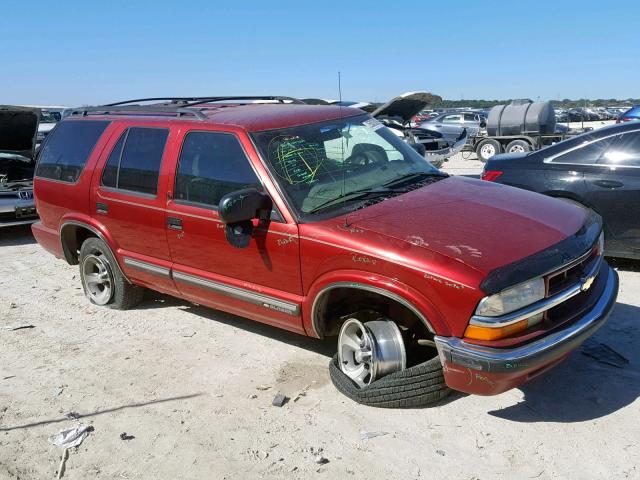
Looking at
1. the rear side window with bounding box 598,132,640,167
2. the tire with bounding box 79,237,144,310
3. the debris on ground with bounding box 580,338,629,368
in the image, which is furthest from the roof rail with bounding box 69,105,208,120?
the rear side window with bounding box 598,132,640,167

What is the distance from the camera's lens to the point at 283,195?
12.5 ft

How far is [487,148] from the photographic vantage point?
17328 millimetres

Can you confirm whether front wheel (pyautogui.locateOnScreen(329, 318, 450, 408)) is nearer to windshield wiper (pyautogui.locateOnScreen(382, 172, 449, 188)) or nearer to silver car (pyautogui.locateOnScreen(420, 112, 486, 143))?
windshield wiper (pyautogui.locateOnScreen(382, 172, 449, 188))

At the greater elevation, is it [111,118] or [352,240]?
[111,118]

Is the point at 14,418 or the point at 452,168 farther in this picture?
the point at 452,168

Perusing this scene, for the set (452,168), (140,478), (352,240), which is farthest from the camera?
(452,168)

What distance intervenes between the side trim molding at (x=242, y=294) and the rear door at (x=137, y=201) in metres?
0.24

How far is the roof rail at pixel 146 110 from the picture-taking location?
464 centimetres

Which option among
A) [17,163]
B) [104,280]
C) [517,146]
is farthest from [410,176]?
[517,146]

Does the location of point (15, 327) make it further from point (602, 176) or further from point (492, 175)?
point (602, 176)

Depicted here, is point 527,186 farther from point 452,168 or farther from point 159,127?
point 452,168

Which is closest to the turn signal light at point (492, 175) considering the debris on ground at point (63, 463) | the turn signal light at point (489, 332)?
the turn signal light at point (489, 332)

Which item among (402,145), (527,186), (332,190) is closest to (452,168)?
(527,186)

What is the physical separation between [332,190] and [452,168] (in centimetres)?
1308
